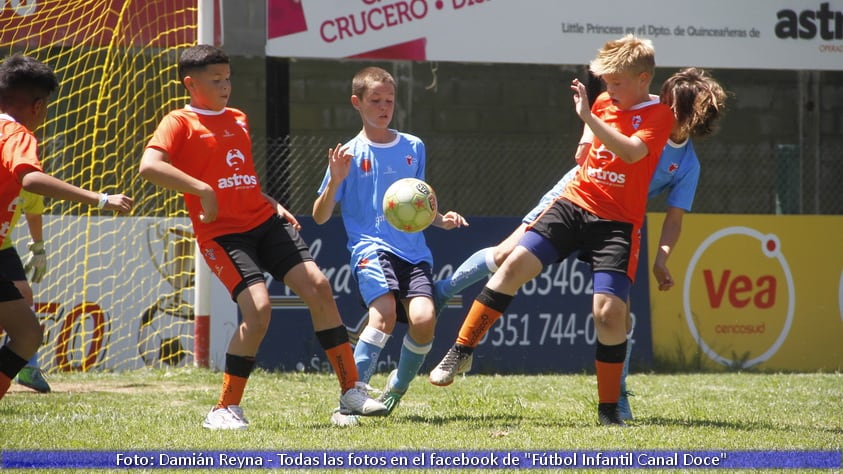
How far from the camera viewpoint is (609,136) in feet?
15.6

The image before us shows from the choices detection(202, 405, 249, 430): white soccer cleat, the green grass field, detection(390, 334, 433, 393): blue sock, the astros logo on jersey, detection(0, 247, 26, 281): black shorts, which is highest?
the astros logo on jersey

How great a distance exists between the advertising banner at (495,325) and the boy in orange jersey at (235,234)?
325 cm

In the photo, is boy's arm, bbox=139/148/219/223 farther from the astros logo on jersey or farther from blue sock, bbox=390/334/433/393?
blue sock, bbox=390/334/433/393

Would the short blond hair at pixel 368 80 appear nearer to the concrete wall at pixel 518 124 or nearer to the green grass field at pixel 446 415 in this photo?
the green grass field at pixel 446 415

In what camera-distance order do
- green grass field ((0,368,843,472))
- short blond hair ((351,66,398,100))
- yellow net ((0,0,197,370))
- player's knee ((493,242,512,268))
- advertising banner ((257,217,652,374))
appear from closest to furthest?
1. green grass field ((0,368,843,472))
2. short blond hair ((351,66,398,100))
3. player's knee ((493,242,512,268))
4. yellow net ((0,0,197,370))
5. advertising banner ((257,217,652,374))

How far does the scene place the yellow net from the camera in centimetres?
819

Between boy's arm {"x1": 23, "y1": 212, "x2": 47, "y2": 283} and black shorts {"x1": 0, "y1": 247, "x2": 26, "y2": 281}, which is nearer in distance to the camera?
black shorts {"x1": 0, "y1": 247, "x2": 26, "y2": 281}

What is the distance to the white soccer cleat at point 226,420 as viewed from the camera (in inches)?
197

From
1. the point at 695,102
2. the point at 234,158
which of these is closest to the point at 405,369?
the point at 234,158

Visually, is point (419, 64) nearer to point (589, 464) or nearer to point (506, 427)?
point (506, 427)

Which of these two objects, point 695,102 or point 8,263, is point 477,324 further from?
point 8,263

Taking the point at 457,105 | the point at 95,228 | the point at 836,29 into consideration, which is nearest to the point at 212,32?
the point at 95,228
